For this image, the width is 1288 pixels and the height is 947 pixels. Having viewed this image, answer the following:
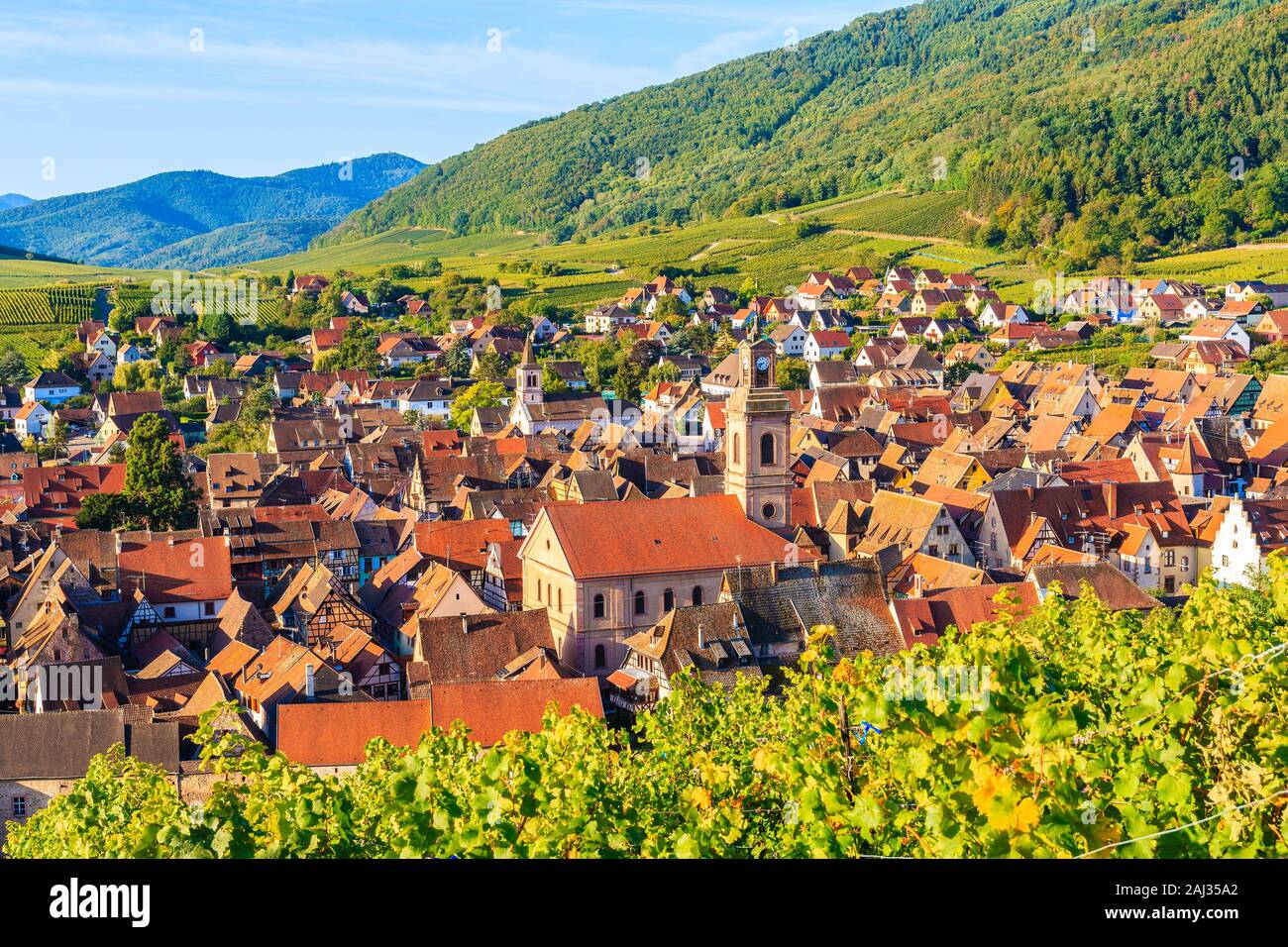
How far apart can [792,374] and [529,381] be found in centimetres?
2276

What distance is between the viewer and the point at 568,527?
135ft

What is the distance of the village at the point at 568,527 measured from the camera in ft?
117

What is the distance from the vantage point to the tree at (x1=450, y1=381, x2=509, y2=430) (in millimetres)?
92500

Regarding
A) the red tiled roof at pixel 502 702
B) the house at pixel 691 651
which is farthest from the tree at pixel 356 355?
the red tiled roof at pixel 502 702

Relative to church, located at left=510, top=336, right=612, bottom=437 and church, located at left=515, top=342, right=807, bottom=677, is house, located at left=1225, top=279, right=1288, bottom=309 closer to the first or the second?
church, located at left=510, top=336, right=612, bottom=437

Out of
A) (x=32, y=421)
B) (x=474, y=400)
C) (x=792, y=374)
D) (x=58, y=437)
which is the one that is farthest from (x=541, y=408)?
(x=32, y=421)

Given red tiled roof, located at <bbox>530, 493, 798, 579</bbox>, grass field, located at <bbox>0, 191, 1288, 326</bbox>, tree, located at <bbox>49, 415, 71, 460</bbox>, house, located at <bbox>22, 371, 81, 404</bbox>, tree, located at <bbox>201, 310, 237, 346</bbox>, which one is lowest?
red tiled roof, located at <bbox>530, 493, 798, 579</bbox>

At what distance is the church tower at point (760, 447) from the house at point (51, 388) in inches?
2798

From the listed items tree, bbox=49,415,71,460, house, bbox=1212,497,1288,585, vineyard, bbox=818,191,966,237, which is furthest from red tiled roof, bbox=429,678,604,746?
vineyard, bbox=818,191,966,237

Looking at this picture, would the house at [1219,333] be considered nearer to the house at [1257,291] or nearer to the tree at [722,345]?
the house at [1257,291]

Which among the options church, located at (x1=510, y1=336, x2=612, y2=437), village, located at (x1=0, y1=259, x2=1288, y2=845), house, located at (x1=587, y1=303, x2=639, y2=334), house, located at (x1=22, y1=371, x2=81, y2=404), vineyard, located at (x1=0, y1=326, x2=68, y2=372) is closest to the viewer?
village, located at (x1=0, y1=259, x2=1288, y2=845)

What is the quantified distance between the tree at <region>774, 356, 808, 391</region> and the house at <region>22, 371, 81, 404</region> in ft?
167

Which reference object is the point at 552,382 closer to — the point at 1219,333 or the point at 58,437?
the point at 58,437
